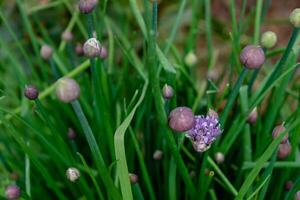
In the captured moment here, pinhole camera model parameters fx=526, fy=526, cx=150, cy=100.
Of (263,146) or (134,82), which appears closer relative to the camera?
(263,146)

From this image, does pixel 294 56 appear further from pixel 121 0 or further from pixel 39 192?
pixel 121 0

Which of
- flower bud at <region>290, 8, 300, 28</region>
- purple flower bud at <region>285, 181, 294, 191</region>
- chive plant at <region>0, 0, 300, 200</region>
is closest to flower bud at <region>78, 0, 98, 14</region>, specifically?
chive plant at <region>0, 0, 300, 200</region>

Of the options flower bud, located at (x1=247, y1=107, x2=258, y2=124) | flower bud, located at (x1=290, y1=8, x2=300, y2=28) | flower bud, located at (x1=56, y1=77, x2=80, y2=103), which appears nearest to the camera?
flower bud, located at (x1=56, y1=77, x2=80, y2=103)

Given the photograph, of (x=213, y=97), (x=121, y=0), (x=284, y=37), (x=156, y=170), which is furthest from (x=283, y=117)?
(x=284, y=37)

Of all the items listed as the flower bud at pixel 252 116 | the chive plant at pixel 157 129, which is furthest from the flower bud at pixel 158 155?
the flower bud at pixel 252 116

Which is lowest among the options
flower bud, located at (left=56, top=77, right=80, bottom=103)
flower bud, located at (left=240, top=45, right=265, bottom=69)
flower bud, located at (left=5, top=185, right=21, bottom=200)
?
flower bud, located at (left=5, top=185, right=21, bottom=200)

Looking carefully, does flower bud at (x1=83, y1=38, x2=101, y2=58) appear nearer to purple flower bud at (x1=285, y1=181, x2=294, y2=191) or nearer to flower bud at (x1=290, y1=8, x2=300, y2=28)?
flower bud at (x1=290, y1=8, x2=300, y2=28)

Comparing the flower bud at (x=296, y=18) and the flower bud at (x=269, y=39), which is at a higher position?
the flower bud at (x=296, y=18)

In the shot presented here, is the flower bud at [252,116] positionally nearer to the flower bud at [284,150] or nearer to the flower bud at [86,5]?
the flower bud at [284,150]
